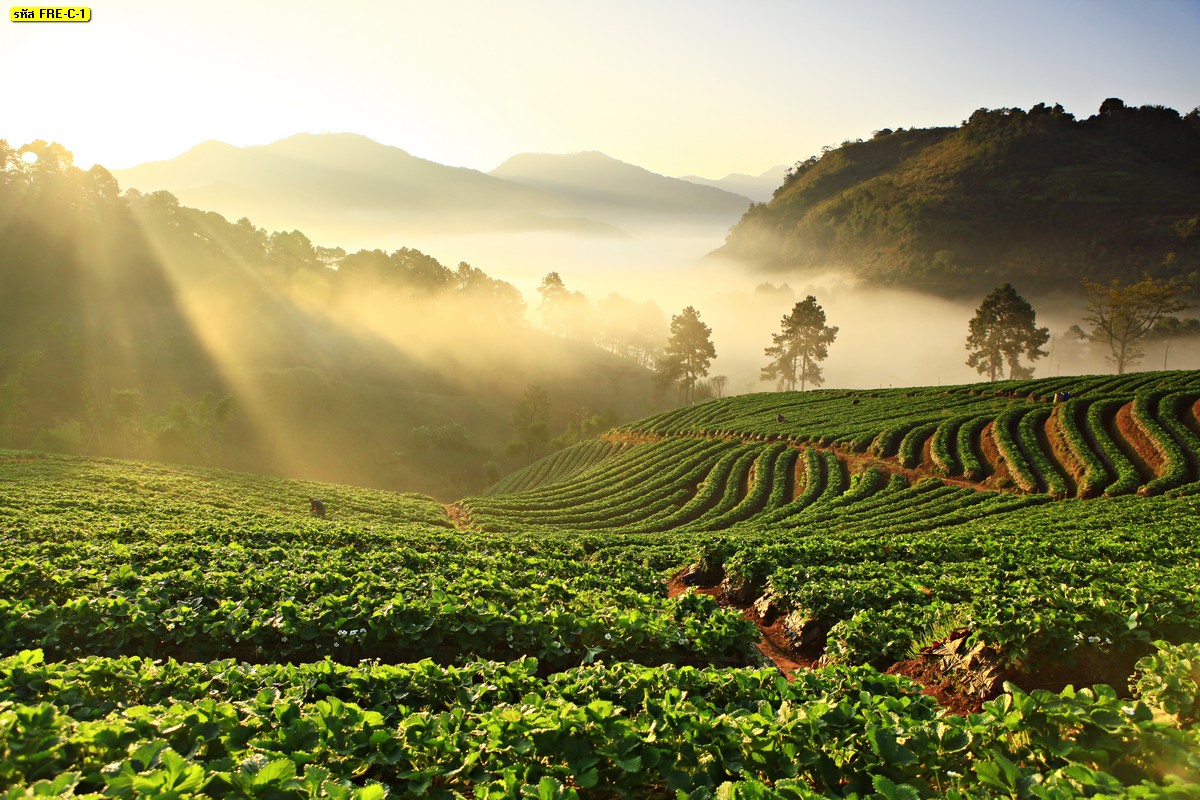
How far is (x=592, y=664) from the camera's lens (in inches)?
335

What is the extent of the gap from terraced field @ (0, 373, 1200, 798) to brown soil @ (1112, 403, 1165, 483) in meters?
11.4

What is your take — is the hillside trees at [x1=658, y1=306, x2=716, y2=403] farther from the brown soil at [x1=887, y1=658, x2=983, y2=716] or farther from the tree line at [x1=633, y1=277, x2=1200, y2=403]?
the brown soil at [x1=887, y1=658, x2=983, y2=716]

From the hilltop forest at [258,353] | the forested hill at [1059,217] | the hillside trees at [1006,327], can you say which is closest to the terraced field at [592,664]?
the hilltop forest at [258,353]

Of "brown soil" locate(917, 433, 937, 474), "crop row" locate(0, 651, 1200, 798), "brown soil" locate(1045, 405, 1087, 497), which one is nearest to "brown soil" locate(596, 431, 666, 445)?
"brown soil" locate(917, 433, 937, 474)

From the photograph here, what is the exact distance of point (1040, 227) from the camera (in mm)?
177000

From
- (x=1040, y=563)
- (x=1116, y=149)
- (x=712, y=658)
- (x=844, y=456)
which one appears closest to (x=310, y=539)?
(x=712, y=658)

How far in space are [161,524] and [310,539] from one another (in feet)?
23.9

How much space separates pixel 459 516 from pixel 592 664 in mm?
42275

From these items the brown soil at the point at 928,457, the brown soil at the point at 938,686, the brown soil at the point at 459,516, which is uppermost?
the brown soil at the point at 938,686

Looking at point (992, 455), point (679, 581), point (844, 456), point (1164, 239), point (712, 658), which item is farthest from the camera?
point (1164, 239)

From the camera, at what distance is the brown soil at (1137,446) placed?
34219 mm

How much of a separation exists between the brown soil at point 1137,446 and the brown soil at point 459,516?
1584 inches

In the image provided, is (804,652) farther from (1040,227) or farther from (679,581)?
(1040,227)

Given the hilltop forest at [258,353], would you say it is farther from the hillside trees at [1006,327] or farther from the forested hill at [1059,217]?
the forested hill at [1059,217]
